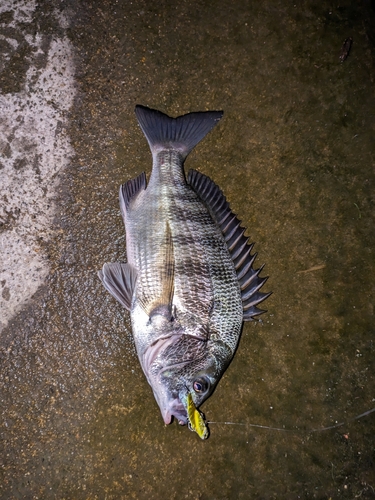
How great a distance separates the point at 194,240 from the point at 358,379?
1839 millimetres

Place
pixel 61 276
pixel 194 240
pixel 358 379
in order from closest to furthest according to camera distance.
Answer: pixel 194 240 < pixel 61 276 < pixel 358 379

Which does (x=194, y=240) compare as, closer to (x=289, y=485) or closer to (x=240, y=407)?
(x=240, y=407)

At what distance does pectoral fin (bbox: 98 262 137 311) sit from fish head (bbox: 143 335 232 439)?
1.39 feet

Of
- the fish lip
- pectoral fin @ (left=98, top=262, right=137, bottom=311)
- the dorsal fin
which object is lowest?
the fish lip

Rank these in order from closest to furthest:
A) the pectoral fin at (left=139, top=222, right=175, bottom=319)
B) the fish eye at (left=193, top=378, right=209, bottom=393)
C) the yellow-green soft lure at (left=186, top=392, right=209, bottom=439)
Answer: the yellow-green soft lure at (left=186, top=392, right=209, bottom=439) < the fish eye at (left=193, top=378, right=209, bottom=393) < the pectoral fin at (left=139, top=222, right=175, bottom=319)

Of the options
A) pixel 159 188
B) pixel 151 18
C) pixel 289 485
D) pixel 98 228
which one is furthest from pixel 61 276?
pixel 289 485

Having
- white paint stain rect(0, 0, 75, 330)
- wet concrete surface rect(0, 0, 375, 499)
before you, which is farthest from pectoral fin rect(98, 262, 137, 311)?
white paint stain rect(0, 0, 75, 330)

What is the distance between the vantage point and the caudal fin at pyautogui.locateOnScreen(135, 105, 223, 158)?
3027mm

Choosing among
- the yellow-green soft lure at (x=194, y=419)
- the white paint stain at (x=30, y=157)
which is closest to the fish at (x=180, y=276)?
the yellow-green soft lure at (x=194, y=419)

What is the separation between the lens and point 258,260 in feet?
10.7

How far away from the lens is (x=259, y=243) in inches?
128

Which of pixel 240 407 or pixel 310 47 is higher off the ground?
pixel 310 47

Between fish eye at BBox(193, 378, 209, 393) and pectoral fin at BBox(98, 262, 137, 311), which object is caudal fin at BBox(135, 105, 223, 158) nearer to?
pectoral fin at BBox(98, 262, 137, 311)

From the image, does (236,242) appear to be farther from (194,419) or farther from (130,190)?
(194,419)
